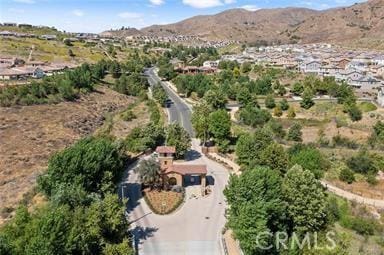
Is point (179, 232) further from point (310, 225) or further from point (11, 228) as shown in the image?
point (11, 228)

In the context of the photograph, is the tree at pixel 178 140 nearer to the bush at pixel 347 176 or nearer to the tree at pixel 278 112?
the bush at pixel 347 176

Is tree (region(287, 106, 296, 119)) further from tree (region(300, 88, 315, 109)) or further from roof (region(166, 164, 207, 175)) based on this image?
roof (region(166, 164, 207, 175))

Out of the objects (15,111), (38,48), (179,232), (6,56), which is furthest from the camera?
(38,48)

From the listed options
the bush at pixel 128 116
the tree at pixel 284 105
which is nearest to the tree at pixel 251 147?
the tree at pixel 284 105

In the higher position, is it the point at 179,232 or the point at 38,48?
the point at 38,48

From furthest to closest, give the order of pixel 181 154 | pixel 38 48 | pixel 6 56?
pixel 38 48 → pixel 6 56 → pixel 181 154

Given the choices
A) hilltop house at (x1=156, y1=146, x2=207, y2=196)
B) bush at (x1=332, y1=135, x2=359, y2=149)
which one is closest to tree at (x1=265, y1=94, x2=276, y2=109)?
bush at (x1=332, y1=135, x2=359, y2=149)

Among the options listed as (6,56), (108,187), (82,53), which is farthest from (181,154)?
(82,53)
